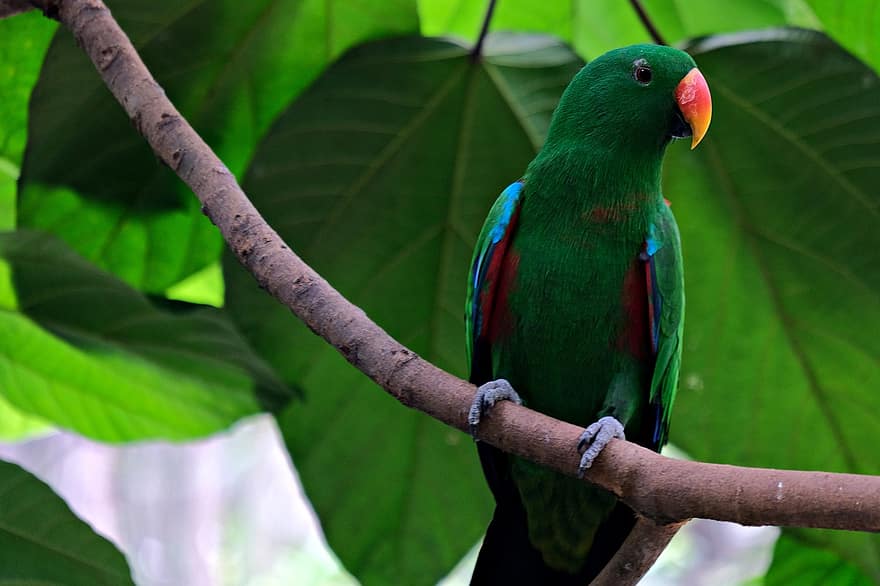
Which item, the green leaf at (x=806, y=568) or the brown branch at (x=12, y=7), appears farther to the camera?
the green leaf at (x=806, y=568)

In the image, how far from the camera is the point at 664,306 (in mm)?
1714

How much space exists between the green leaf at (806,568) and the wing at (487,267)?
84cm

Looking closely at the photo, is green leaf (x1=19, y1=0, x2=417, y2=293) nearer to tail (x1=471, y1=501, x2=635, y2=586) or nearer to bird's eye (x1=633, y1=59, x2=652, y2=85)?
bird's eye (x1=633, y1=59, x2=652, y2=85)

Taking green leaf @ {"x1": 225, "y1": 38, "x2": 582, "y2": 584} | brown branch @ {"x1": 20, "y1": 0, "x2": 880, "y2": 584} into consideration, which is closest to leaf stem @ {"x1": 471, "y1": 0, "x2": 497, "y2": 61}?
green leaf @ {"x1": 225, "y1": 38, "x2": 582, "y2": 584}

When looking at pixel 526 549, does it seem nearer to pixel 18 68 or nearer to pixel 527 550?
pixel 527 550

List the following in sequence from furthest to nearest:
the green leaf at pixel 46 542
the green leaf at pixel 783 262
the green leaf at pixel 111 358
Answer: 1. the green leaf at pixel 783 262
2. the green leaf at pixel 111 358
3. the green leaf at pixel 46 542

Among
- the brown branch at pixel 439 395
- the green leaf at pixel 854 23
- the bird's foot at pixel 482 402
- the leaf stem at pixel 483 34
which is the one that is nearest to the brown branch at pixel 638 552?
the brown branch at pixel 439 395

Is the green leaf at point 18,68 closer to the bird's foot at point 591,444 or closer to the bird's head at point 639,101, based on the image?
the bird's head at point 639,101

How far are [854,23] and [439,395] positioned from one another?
143 centimetres

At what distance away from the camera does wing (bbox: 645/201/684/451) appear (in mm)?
1715

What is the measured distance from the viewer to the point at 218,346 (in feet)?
6.53

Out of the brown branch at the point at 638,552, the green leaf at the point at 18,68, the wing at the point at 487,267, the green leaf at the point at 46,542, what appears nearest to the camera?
the brown branch at the point at 638,552

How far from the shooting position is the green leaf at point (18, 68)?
214 cm

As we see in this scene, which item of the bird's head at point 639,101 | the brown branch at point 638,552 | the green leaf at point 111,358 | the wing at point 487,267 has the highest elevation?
the bird's head at point 639,101
